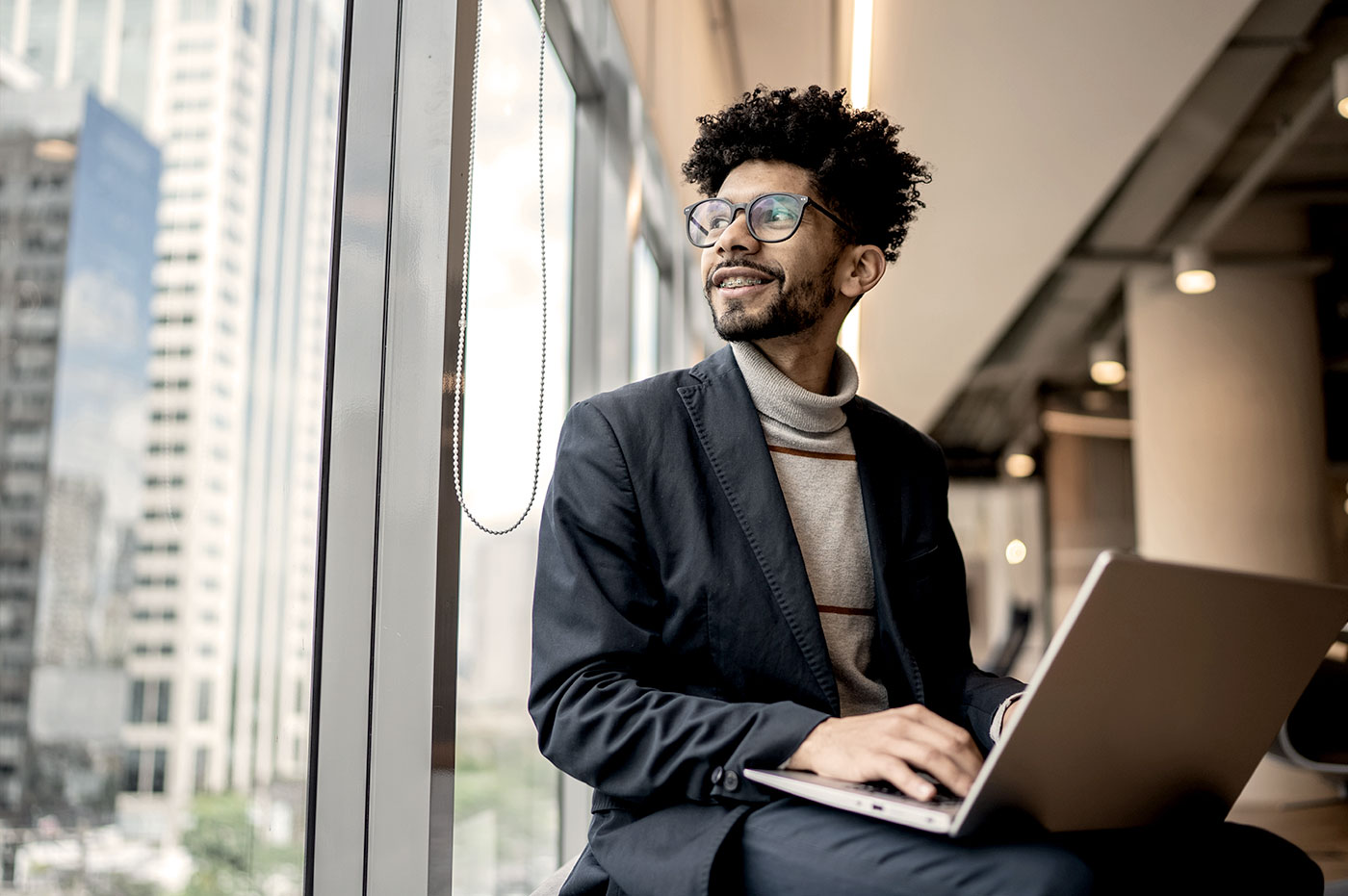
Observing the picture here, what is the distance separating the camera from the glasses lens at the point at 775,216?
1723 mm

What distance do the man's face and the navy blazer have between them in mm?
68

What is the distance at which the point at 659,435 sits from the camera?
149 cm

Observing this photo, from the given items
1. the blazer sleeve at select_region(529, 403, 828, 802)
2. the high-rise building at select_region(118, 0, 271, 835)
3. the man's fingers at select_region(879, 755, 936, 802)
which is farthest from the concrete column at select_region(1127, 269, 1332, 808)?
the high-rise building at select_region(118, 0, 271, 835)

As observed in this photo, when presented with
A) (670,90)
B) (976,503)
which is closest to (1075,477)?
(976,503)

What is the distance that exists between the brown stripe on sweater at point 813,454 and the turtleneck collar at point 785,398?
0.03 metres

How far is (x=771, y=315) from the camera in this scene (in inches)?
66.4

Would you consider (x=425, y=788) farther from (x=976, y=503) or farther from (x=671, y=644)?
(x=976, y=503)

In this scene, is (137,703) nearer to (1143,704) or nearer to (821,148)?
(1143,704)

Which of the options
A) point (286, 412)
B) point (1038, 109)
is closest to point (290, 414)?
point (286, 412)

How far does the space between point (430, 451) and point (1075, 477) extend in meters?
13.7

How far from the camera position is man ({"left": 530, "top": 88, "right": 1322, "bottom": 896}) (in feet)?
3.64

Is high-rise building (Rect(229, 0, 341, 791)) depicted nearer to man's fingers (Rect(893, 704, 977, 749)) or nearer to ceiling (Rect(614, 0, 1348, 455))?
man's fingers (Rect(893, 704, 977, 749))

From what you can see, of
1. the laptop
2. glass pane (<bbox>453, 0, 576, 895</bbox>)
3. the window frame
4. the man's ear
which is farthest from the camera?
glass pane (<bbox>453, 0, 576, 895</bbox>)

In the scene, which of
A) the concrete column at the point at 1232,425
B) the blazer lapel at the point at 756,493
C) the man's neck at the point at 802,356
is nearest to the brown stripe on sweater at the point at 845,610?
the blazer lapel at the point at 756,493
